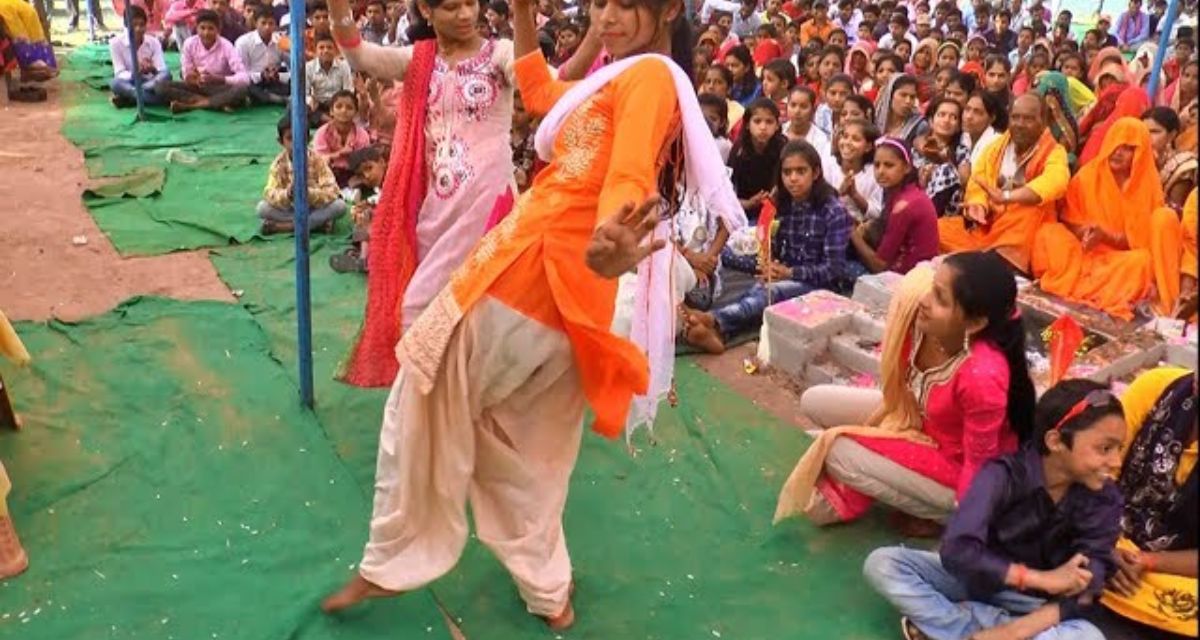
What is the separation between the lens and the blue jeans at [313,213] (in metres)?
5.66

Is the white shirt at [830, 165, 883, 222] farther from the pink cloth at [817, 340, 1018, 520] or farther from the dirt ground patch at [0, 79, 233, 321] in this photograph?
the dirt ground patch at [0, 79, 233, 321]

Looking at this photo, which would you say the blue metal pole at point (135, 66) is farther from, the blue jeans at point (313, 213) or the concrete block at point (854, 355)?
the concrete block at point (854, 355)

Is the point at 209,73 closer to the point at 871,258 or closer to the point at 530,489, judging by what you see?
the point at 871,258

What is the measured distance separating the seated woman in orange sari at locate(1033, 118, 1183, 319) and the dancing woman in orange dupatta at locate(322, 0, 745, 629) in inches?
114

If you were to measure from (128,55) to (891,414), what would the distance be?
7.83m

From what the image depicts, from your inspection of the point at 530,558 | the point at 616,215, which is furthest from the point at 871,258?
the point at 616,215

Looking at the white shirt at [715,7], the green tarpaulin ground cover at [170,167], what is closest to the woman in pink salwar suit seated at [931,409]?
the green tarpaulin ground cover at [170,167]

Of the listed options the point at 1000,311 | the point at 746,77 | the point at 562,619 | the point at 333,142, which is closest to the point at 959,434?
the point at 1000,311

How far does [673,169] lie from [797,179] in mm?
2480

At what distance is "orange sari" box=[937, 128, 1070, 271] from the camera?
4966 millimetres

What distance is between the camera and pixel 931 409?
302 centimetres

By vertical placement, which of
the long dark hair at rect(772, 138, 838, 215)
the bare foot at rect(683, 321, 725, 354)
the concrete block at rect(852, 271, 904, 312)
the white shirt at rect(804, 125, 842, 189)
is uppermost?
the long dark hair at rect(772, 138, 838, 215)

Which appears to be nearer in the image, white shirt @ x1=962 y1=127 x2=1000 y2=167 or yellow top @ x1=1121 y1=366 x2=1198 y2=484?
yellow top @ x1=1121 y1=366 x2=1198 y2=484

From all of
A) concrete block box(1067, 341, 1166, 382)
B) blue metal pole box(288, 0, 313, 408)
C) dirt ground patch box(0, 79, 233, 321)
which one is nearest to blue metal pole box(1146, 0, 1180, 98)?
concrete block box(1067, 341, 1166, 382)
